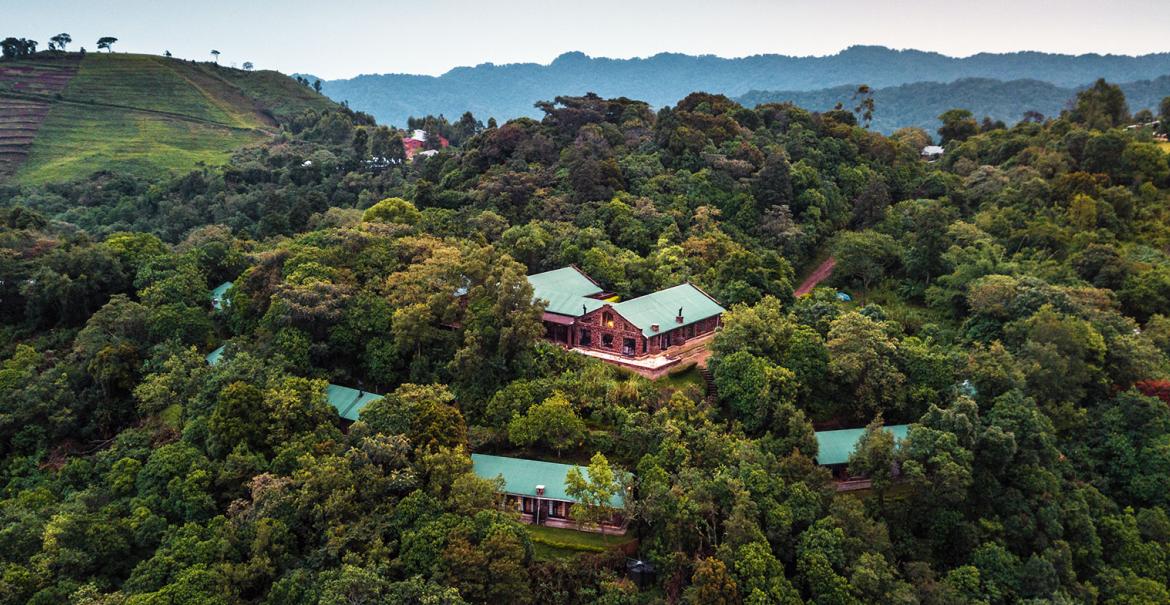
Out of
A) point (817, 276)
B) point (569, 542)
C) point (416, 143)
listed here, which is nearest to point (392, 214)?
point (569, 542)

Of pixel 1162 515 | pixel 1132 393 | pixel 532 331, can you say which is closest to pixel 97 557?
pixel 532 331

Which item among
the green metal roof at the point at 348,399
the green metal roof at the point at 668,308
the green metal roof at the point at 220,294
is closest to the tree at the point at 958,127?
the green metal roof at the point at 668,308

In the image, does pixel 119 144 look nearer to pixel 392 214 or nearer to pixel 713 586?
pixel 392 214

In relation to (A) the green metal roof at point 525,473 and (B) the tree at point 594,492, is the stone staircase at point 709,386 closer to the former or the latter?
(A) the green metal roof at point 525,473

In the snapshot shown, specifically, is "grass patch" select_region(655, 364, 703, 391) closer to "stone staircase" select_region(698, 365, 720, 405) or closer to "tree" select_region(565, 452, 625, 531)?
"stone staircase" select_region(698, 365, 720, 405)

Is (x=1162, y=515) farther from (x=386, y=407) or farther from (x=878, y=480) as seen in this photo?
(x=386, y=407)
